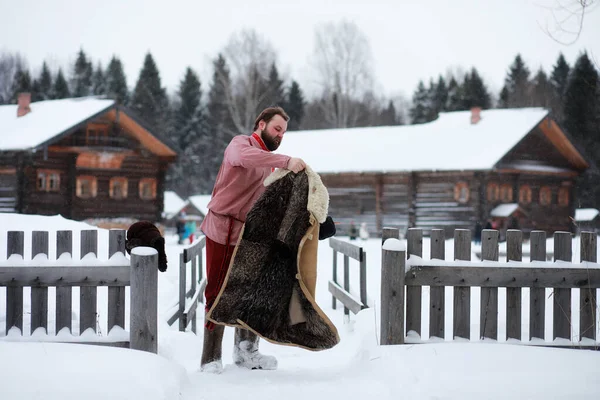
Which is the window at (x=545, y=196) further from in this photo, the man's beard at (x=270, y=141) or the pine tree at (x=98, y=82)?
the pine tree at (x=98, y=82)

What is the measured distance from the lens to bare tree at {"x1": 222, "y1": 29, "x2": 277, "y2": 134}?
98.1 ft

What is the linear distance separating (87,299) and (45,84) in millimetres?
48262

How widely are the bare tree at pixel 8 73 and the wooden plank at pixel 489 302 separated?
1074 inches

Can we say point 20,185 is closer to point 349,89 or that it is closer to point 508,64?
point 349,89

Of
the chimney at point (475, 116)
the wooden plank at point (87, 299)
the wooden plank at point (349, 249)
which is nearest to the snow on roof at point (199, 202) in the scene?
the chimney at point (475, 116)

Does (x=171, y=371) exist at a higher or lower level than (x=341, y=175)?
lower

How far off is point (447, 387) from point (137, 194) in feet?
74.0

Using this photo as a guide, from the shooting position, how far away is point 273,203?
3482mm

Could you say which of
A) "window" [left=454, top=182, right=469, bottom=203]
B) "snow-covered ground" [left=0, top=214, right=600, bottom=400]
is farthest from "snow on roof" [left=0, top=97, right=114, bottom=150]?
"snow-covered ground" [left=0, top=214, right=600, bottom=400]

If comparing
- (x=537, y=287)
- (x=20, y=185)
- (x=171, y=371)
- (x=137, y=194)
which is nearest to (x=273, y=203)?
(x=171, y=371)

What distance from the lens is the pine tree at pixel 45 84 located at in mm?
45156

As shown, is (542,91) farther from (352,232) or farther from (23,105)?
(23,105)

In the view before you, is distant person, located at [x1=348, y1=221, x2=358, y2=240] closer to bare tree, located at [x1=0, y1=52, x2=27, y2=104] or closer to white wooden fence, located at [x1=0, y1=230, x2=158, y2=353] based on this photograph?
bare tree, located at [x1=0, y1=52, x2=27, y2=104]

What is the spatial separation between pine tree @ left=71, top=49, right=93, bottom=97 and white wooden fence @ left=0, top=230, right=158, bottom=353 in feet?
164
